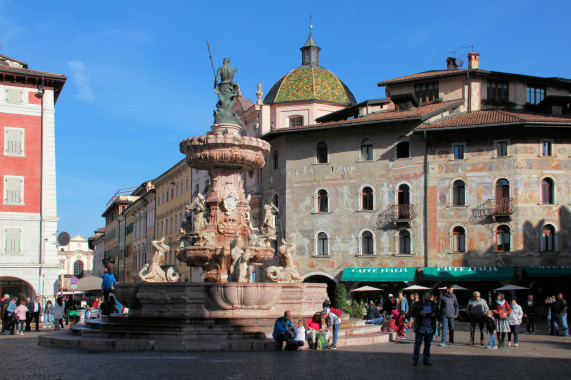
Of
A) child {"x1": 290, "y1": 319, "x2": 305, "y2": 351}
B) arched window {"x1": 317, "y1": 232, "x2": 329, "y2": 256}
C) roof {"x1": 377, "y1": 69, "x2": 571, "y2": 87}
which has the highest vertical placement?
roof {"x1": 377, "y1": 69, "x2": 571, "y2": 87}

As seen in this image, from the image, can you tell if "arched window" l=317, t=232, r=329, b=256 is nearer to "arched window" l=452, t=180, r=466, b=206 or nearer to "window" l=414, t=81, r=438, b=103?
"arched window" l=452, t=180, r=466, b=206

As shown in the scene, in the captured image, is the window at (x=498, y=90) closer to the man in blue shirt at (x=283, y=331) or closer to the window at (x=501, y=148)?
Answer: the window at (x=501, y=148)

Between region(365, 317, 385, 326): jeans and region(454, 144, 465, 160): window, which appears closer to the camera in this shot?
region(365, 317, 385, 326): jeans

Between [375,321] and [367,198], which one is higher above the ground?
[367,198]

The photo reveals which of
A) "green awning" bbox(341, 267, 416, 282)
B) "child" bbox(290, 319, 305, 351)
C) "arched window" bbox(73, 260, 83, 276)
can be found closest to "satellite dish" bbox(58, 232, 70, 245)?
"green awning" bbox(341, 267, 416, 282)

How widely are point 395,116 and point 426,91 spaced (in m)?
7.44

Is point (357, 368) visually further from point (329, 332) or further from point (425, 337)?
point (329, 332)

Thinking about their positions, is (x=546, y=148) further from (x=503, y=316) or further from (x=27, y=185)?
(x=27, y=185)

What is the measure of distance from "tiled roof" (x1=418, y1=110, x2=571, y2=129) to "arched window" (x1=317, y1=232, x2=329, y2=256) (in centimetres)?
856

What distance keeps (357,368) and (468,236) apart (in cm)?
2995

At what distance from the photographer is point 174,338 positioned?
16.5 m

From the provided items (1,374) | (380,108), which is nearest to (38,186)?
(380,108)

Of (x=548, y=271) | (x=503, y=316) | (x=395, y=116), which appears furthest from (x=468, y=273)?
(x=503, y=316)

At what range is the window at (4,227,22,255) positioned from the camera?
4291cm
